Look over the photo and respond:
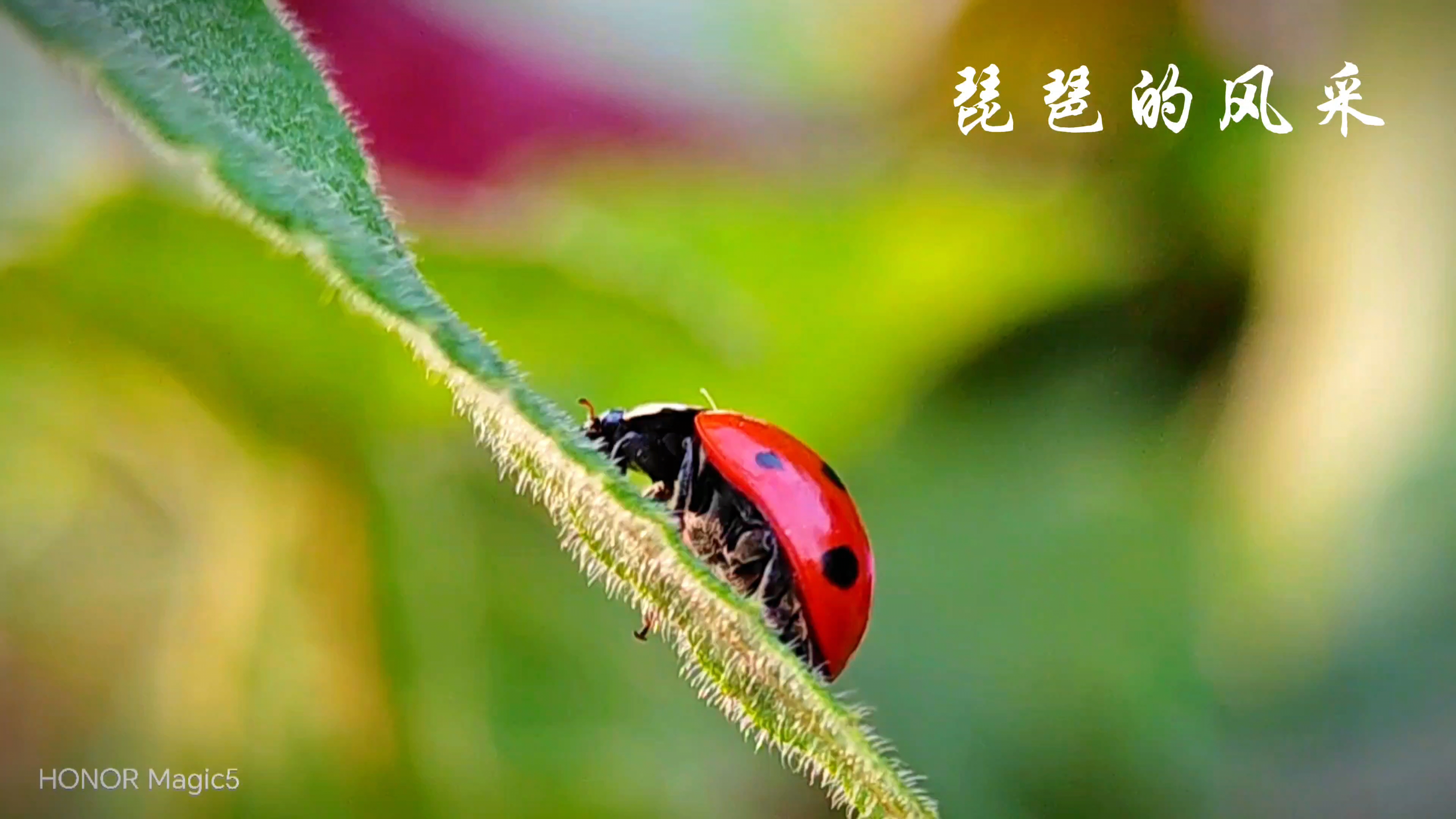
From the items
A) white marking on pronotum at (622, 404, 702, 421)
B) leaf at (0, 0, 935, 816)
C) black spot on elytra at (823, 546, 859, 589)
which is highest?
white marking on pronotum at (622, 404, 702, 421)

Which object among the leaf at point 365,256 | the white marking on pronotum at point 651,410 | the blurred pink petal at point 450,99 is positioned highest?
the blurred pink petal at point 450,99

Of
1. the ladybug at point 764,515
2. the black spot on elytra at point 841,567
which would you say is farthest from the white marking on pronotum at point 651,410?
the black spot on elytra at point 841,567

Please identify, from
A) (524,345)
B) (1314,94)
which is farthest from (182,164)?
(1314,94)

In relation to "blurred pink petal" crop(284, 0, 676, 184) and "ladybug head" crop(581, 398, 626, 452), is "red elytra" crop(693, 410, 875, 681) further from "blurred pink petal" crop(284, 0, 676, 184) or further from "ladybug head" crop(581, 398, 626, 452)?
"blurred pink petal" crop(284, 0, 676, 184)

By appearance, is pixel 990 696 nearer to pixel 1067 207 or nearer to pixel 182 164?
pixel 1067 207

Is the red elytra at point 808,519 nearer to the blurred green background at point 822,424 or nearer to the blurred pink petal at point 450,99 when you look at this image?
the blurred green background at point 822,424

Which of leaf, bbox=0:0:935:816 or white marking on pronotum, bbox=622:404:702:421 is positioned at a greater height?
white marking on pronotum, bbox=622:404:702:421

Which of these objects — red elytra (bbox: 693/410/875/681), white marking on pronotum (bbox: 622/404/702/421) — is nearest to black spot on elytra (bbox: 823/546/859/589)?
red elytra (bbox: 693/410/875/681)

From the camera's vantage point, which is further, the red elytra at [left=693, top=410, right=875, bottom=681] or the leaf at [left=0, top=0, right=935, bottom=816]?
the red elytra at [left=693, top=410, right=875, bottom=681]

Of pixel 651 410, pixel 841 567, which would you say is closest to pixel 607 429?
pixel 651 410

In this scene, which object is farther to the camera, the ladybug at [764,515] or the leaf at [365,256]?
the ladybug at [764,515]
